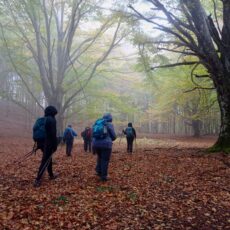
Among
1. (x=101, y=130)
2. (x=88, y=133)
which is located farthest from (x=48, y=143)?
(x=88, y=133)

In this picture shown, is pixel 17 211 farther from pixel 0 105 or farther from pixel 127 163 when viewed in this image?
pixel 0 105

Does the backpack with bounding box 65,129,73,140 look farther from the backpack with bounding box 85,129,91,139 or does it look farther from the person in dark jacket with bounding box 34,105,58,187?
the person in dark jacket with bounding box 34,105,58,187

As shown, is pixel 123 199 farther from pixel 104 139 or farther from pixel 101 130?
pixel 101 130

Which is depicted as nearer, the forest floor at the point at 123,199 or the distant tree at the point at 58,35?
the forest floor at the point at 123,199

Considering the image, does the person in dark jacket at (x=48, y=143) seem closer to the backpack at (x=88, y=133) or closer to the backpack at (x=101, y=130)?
the backpack at (x=101, y=130)

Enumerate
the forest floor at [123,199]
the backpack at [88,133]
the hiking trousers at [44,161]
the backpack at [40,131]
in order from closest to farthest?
the forest floor at [123,199] → the hiking trousers at [44,161] → the backpack at [40,131] → the backpack at [88,133]

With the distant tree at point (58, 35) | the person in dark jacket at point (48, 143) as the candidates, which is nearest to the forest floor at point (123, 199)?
the person in dark jacket at point (48, 143)

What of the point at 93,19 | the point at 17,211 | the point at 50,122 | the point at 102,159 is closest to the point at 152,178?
the point at 102,159

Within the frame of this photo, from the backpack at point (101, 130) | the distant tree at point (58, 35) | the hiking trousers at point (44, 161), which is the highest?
the distant tree at point (58, 35)

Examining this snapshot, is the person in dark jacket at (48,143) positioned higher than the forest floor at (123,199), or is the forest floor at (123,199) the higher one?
the person in dark jacket at (48,143)

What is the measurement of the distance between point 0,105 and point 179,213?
50.3 metres

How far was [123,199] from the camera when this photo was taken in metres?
5.96

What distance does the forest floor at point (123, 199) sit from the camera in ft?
15.7

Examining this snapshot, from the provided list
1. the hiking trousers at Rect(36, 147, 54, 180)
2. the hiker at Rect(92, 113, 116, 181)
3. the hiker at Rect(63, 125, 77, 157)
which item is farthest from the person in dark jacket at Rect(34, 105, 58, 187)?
the hiker at Rect(63, 125, 77, 157)
